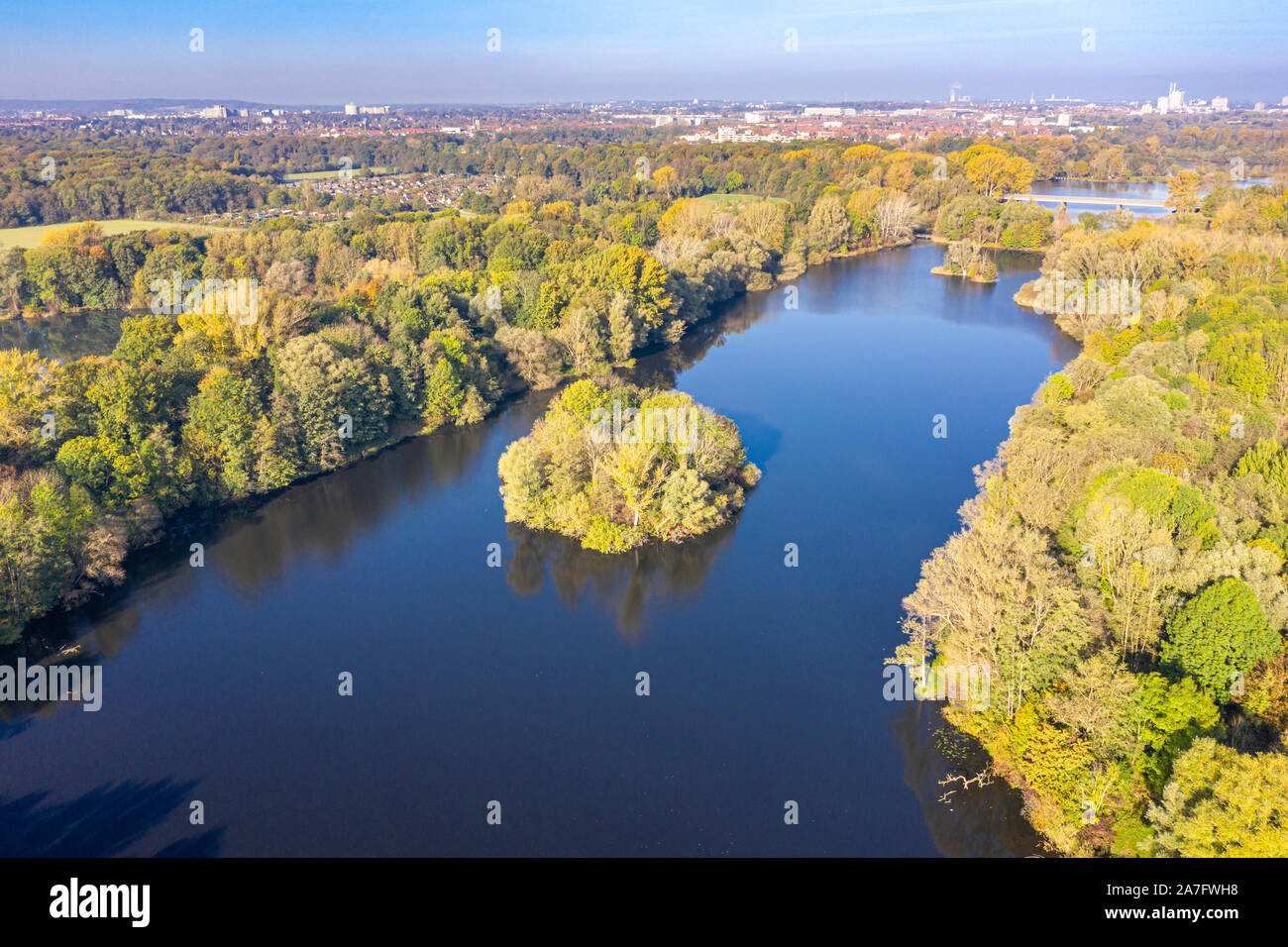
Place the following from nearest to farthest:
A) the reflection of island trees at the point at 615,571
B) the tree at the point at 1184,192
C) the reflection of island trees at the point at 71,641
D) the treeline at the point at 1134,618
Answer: the treeline at the point at 1134,618
the reflection of island trees at the point at 71,641
the reflection of island trees at the point at 615,571
the tree at the point at 1184,192

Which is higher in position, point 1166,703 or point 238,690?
point 1166,703

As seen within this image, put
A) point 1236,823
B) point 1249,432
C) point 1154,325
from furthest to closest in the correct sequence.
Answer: point 1154,325 → point 1249,432 → point 1236,823

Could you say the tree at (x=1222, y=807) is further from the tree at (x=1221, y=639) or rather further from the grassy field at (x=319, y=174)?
the grassy field at (x=319, y=174)

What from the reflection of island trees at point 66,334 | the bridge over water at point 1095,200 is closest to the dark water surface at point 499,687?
the reflection of island trees at point 66,334

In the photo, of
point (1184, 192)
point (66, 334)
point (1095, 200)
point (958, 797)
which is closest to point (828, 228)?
point (1184, 192)

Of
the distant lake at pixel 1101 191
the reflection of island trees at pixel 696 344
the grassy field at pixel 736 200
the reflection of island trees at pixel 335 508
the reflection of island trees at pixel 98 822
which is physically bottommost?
the reflection of island trees at pixel 98 822

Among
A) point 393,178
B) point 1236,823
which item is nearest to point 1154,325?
point 1236,823

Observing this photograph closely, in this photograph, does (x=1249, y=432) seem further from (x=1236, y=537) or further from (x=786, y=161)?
(x=786, y=161)
